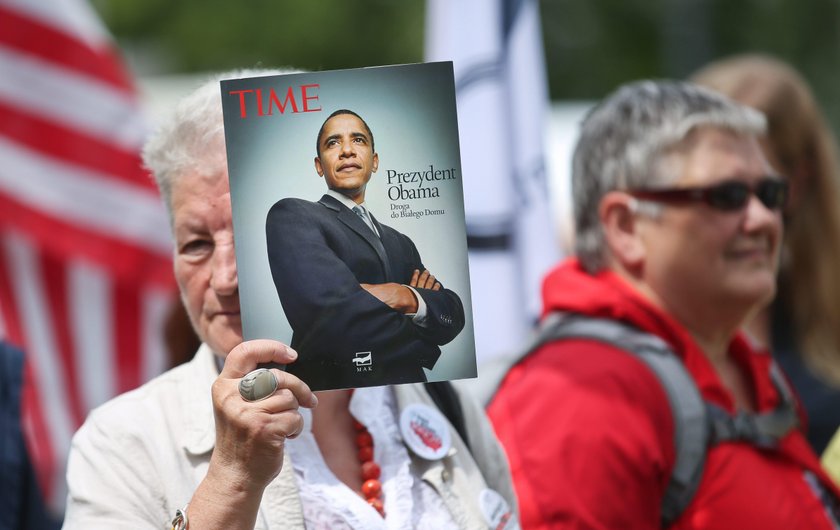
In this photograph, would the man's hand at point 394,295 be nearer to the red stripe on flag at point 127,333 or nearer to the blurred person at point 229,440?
the blurred person at point 229,440

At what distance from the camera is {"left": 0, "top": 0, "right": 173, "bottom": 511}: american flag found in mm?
4594

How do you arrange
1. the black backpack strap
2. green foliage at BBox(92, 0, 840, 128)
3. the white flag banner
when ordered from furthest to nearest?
green foliage at BBox(92, 0, 840, 128)
the white flag banner
the black backpack strap

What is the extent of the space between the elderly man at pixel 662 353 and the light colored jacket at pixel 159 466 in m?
0.49

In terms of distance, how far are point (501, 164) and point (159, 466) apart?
219 centimetres

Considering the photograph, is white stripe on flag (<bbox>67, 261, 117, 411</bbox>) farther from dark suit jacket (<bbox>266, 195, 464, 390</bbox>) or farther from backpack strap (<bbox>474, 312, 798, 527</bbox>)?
dark suit jacket (<bbox>266, 195, 464, 390</bbox>)

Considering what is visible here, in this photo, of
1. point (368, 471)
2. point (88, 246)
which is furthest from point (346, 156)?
point (88, 246)

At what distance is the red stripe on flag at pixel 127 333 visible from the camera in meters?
4.90

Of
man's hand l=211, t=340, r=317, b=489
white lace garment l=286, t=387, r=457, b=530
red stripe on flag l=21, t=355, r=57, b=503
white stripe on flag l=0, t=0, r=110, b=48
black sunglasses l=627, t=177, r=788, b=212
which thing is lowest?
red stripe on flag l=21, t=355, r=57, b=503

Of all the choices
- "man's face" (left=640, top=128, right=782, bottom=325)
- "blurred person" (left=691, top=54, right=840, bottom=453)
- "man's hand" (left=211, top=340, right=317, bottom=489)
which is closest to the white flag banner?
"blurred person" (left=691, top=54, right=840, bottom=453)

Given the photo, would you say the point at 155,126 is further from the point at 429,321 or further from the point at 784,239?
the point at 784,239

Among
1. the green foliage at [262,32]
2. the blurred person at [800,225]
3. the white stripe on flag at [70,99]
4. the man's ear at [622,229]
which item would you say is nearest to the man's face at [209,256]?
the man's ear at [622,229]

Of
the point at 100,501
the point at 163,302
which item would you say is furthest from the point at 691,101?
the point at 163,302

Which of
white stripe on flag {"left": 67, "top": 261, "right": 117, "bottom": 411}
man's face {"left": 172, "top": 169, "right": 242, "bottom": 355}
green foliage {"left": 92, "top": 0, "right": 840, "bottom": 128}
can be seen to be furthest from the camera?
green foliage {"left": 92, "top": 0, "right": 840, "bottom": 128}

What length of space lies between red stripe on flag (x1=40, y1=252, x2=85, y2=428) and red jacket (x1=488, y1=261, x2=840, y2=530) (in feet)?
8.51
